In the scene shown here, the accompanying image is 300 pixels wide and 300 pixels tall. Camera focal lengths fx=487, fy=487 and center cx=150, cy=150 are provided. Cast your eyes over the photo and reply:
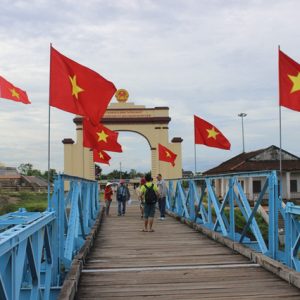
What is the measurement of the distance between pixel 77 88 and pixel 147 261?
2.93 meters

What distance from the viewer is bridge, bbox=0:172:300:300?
431cm

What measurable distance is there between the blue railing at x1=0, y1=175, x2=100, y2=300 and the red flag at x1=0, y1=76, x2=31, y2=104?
453 centimetres

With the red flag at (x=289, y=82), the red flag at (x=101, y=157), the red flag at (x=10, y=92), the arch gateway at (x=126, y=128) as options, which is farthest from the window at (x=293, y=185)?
the red flag at (x=289, y=82)

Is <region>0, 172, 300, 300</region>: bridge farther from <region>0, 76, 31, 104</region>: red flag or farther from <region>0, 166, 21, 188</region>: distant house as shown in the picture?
<region>0, 166, 21, 188</region>: distant house

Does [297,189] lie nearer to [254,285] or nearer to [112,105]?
[112,105]

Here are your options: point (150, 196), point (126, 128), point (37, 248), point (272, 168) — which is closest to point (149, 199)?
point (150, 196)

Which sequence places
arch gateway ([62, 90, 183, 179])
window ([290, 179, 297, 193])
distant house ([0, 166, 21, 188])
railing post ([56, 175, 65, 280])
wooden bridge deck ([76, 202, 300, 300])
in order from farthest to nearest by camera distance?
distant house ([0, 166, 21, 188])
window ([290, 179, 297, 193])
arch gateway ([62, 90, 183, 179])
railing post ([56, 175, 65, 280])
wooden bridge deck ([76, 202, 300, 300])

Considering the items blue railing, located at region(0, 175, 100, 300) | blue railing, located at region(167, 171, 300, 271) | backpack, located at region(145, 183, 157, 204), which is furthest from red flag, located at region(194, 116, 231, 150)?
blue railing, located at region(0, 175, 100, 300)

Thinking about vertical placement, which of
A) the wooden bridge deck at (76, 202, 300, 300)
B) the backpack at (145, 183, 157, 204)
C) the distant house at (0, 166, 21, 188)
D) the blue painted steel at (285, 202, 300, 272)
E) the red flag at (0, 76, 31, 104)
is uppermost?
the red flag at (0, 76, 31, 104)

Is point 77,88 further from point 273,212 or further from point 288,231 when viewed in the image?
point 288,231

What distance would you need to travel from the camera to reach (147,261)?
7.63 metres

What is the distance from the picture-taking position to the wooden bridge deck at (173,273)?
5.63 m

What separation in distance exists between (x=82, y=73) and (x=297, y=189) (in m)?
38.2

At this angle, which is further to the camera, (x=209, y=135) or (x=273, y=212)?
(x=209, y=135)
